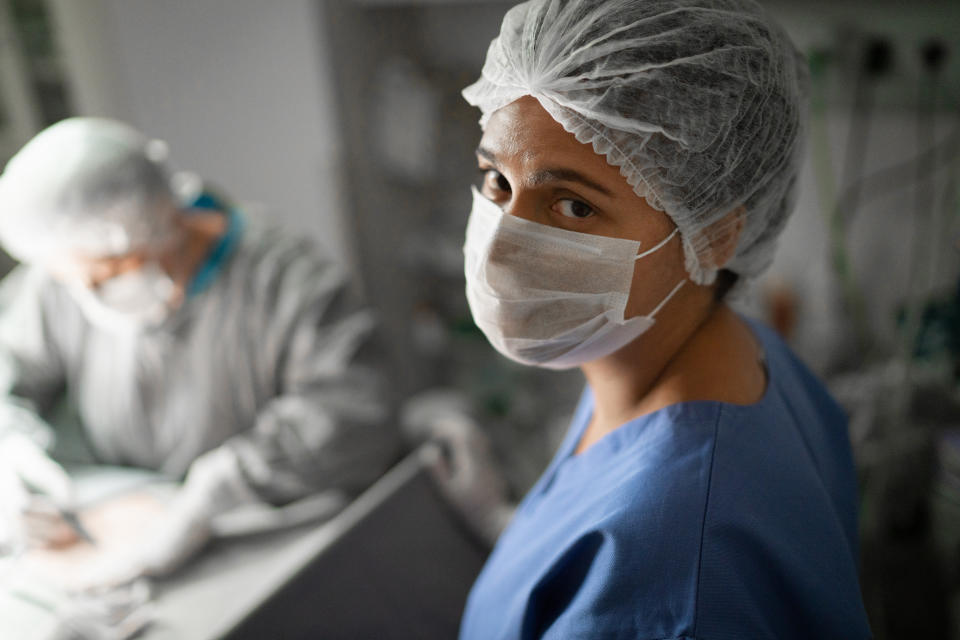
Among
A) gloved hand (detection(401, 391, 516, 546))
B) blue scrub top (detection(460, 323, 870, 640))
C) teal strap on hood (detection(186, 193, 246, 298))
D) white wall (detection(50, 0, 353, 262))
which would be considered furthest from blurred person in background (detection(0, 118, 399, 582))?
white wall (detection(50, 0, 353, 262))

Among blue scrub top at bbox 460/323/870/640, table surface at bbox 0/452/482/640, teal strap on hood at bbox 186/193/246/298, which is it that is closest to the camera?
blue scrub top at bbox 460/323/870/640

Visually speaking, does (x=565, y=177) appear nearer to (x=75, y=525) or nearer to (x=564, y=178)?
(x=564, y=178)

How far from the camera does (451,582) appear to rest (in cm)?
115

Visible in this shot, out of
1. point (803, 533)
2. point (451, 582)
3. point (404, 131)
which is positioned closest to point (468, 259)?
point (803, 533)

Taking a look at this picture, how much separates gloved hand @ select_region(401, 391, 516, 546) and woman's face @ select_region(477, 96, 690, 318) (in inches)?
30.0

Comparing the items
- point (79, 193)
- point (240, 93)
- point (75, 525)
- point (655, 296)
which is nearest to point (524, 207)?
point (655, 296)

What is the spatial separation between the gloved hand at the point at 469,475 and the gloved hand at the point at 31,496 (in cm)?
69

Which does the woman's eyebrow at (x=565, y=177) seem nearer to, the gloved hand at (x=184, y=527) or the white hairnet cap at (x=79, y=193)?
the white hairnet cap at (x=79, y=193)

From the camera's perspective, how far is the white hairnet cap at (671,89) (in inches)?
23.4

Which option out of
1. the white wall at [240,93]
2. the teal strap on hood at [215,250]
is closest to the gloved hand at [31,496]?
the teal strap on hood at [215,250]

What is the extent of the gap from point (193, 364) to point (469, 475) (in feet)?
2.08

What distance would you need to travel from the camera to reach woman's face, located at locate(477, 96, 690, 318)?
2.05 ft

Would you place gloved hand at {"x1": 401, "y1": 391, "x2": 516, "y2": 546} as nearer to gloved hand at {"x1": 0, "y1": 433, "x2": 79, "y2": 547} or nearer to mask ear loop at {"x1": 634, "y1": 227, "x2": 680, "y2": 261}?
gloved hand at {"x1": 0, "y1": 433, "x2": 79, "y2": 547}

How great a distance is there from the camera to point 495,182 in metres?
0.71
